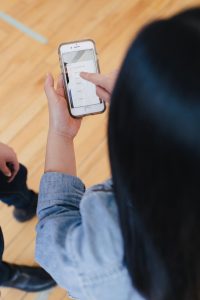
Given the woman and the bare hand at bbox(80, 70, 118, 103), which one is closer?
the woman

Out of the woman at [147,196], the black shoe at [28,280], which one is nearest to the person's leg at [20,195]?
the black shoe at [28,280]

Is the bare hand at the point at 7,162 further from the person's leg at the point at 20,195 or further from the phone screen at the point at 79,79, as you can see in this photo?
the phone screen at the point at 79,79

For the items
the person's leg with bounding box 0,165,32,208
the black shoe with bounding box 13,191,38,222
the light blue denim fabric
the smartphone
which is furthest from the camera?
the black shoe with bounding box 13,191,38,222

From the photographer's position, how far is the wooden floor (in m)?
1.11

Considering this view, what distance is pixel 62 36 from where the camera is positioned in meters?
1.45

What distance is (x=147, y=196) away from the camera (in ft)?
1.11

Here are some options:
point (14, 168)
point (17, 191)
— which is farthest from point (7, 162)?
point (17, 191)

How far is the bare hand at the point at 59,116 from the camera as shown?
2.33ft

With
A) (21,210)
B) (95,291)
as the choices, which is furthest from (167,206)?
(21,210)

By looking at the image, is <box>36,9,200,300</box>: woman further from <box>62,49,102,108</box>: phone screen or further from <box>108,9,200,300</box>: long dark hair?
<box>62,49,102,108</box>: phone screen

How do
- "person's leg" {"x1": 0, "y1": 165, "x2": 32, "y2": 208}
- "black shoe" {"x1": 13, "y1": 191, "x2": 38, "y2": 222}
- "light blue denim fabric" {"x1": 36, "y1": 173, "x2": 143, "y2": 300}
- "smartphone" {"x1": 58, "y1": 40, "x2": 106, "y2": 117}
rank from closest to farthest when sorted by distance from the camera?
1. "light blue denim fabric" {"x1": 36, "y1": 173, "x2": 143, "y2": 300}
2. "smartphone" {"x1": 58, "y1": 40, "x2": 106, "y2": 117}
3. "person's leg" {"x1": 0, "y1": 165, "x2": 32, "y2": 208}
4. "black shoe" {"x1": 13, "y1": 191, "x2": 38, "y2": 222}

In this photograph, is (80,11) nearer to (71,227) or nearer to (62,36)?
(62,36)

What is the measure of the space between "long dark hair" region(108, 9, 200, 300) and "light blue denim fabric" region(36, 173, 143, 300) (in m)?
→ 0.06

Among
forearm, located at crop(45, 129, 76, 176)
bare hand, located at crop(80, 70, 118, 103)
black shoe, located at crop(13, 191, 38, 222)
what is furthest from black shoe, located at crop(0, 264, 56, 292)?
bare hand, located at crop(80, 70, 118, 103)
